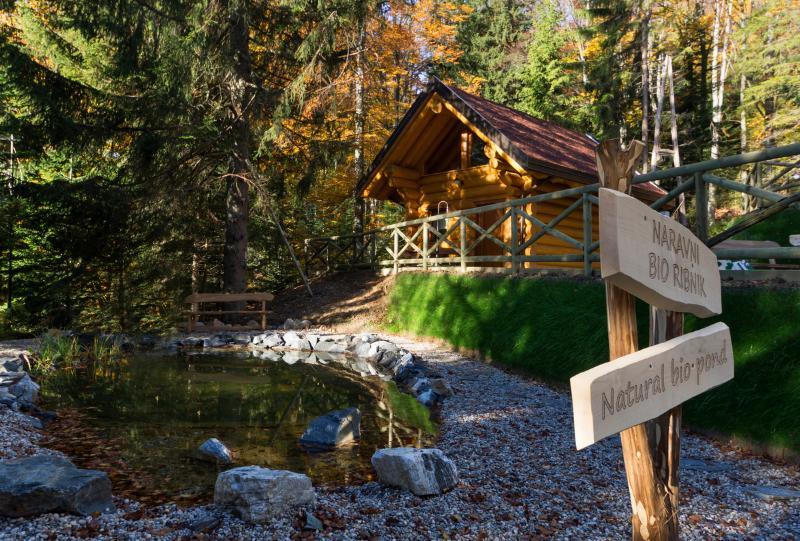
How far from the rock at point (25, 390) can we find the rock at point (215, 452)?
2.85m

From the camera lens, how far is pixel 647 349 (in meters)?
1.99

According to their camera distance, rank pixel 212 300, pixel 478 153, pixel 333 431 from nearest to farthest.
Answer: pixel 333 431, pixel 212 300, pixel 478 153

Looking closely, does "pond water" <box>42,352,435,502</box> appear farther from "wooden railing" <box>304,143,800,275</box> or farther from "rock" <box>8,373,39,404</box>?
"wooden railing" <box>304,143,800,275</box>

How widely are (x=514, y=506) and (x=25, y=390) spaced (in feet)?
18.7

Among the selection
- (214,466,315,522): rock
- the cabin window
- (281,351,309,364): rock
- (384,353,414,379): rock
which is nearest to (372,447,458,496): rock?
(214,466,315,522): rock

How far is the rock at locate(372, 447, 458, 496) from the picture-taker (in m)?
3.43

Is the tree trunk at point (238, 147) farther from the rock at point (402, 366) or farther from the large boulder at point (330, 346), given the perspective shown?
the rock at point (402, 366)

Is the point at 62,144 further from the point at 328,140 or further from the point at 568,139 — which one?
the point at 568,139

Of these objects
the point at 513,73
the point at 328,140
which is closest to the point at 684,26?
the point at 513,73

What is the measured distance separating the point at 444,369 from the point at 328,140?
25.8 feet

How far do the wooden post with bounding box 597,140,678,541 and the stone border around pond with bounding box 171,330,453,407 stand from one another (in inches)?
164

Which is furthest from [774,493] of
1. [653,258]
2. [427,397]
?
[427,397]

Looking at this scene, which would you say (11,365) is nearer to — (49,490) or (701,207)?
(49,490)

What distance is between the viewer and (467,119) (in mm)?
12508
